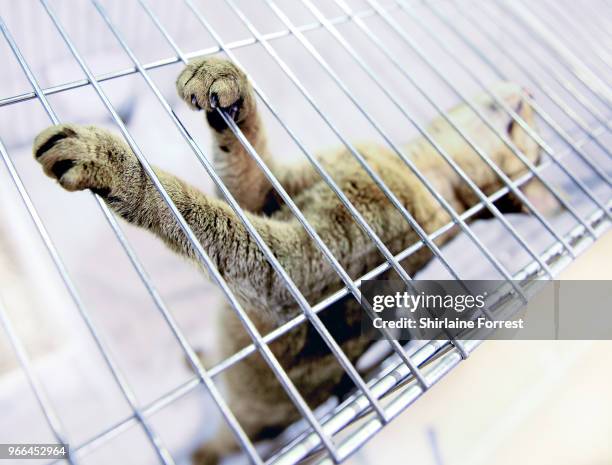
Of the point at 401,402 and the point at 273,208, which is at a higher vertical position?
the point at 273,208

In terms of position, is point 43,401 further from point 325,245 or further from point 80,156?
point 325,245

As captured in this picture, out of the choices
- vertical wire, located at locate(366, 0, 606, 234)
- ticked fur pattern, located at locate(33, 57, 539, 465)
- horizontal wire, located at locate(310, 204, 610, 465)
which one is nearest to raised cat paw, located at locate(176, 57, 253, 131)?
ticked fur pattern, located at locate(33, 57, 539, 465)

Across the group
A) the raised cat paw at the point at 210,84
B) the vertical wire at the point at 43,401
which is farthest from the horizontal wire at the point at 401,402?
the raised cat paw at the point at 210,84

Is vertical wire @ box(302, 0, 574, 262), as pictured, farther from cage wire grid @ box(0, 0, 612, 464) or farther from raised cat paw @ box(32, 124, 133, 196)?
raised cat paw @ box(32, 124, 133, 196)

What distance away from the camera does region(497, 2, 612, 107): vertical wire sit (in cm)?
95

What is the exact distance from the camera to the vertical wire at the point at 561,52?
0.95m

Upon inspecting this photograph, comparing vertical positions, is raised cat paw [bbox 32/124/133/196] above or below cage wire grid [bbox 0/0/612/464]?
above

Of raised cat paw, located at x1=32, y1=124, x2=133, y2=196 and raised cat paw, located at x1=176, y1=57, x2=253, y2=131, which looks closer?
raised cat paw, located at x1=32, y1=124, x2=133, y2=196

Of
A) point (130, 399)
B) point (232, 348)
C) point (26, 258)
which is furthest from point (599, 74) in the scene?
point (26, 258)

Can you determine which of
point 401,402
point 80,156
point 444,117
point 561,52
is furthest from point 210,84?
point 561,52

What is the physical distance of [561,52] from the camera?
100 cm

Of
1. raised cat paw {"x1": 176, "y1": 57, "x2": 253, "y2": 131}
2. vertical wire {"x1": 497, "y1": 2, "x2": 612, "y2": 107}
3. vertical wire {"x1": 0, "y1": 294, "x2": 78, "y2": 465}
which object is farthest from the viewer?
vertical wire {"x1": 497, "y1": 2, "x2": 612, "y2": 107}

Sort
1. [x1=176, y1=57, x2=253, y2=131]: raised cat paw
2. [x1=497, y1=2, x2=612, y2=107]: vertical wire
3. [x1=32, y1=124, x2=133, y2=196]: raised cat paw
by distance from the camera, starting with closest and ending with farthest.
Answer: [x1=32, y1=124, x2=133, y2=196]: raised cat paw < [x1=176, y1=57, x2=253, y2=131]: raised cat paw < [x1=497, y1=2, x2=612, y2=107]: vertical wire

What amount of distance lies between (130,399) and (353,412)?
0.21 metres
